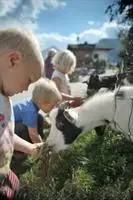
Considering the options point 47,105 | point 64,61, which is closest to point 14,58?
point 47,105

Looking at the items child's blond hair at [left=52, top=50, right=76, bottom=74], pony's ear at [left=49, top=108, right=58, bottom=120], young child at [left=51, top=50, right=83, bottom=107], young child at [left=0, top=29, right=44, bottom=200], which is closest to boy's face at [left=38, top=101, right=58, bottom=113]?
pony's ear at [left=49, top=108, right=58, bottom=120]

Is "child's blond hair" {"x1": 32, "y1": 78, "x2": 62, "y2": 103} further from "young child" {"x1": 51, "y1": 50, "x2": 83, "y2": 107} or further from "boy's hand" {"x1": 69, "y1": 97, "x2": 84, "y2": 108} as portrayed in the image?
"young child" {"x1": 51, "y1": 50, "x2": 83, "y2": 107}

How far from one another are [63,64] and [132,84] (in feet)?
6.22

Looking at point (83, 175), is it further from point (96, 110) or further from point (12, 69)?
point (12, 69)

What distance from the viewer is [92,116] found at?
17.3ft

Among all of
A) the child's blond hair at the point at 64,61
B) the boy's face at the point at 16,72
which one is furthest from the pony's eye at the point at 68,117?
the boy's face at the point at 16,72

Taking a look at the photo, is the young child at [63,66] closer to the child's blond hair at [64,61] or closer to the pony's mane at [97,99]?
the child's blond hair at [64,61]

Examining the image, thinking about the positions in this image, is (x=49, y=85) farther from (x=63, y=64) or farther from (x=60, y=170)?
(x=63, y=64)

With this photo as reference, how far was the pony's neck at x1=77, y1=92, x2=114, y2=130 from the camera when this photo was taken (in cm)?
519

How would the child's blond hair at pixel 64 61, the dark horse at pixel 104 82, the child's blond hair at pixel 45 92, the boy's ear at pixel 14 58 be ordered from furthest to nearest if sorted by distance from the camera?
the child's blond hair at pixel 64 61 → the dark horse at pixel 104 82 → the child's blond hair at pixel 45 92 → the boy's ear at pixel 14 58

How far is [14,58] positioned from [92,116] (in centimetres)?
270

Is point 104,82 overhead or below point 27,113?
below

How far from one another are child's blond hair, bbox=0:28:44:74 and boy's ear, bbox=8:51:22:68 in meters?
0.02

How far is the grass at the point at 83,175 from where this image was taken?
4.39m
